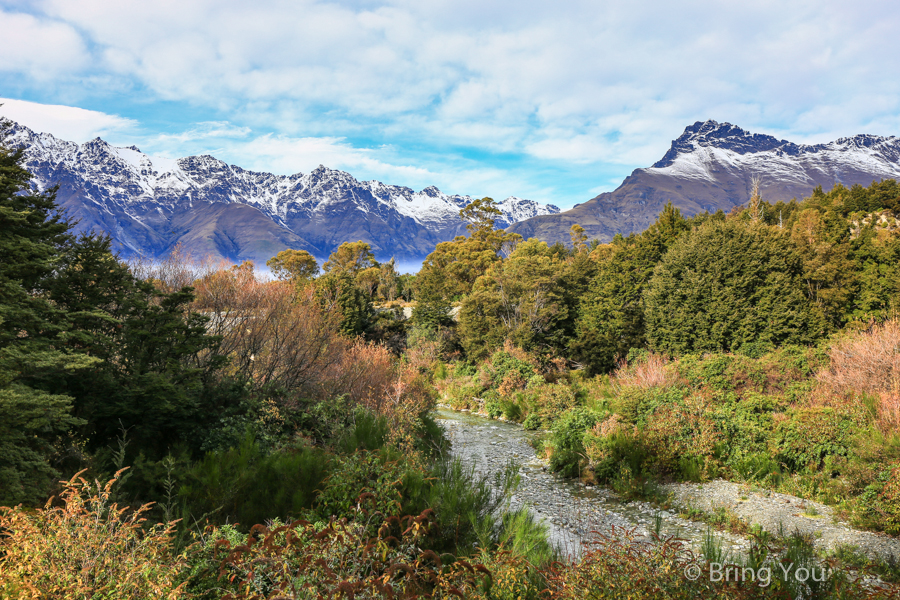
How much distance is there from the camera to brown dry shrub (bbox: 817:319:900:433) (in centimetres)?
1027

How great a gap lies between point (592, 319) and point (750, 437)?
12843mm

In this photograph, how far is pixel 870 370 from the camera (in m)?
11.0

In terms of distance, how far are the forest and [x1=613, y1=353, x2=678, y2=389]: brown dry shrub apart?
0.59ft

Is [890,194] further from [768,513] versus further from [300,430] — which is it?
[300,430]

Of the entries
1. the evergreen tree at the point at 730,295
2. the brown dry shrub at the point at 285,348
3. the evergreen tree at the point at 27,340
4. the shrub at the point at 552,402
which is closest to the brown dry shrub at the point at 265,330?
the brown dry shrub at the point at 285,348

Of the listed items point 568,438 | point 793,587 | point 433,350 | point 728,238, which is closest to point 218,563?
point 793,587

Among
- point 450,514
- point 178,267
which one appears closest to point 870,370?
point 450,514

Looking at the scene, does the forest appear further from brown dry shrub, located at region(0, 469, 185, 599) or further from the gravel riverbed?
the gravel riverbed

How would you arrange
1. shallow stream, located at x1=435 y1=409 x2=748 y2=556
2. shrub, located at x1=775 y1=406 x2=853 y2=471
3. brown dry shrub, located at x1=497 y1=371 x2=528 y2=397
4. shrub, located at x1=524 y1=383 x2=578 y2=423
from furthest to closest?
1. brown dry shrub, located at x1=497 y1=371 x2=528 y2=397
2. shrub, located at x1=524 y1=383 x2=578 y2=423
3. shrub, located at x1=775 y1=406 x2=853 y2=471
4. shallow stream, located at x1=435 y1=409 x2=748 y2=556

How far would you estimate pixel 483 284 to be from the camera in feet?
101

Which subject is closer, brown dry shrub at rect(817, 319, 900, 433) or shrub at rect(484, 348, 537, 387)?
brown dry shrub at rect(817, 319, 900, 433)

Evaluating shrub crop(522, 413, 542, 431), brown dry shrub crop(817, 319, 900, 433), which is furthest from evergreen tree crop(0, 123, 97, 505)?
shrub crop(522, 413, 542, 431)

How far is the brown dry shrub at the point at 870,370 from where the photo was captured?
10.3 metres

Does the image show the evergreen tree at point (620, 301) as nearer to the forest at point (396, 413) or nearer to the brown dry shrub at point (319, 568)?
the forest at point (396, 413)
